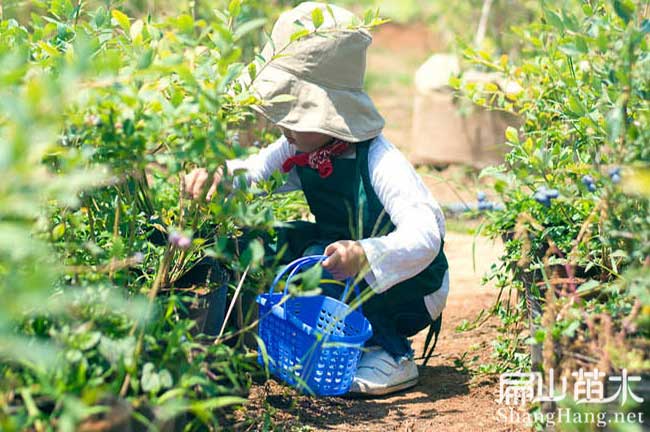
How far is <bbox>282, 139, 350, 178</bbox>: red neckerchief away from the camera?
2.56 m

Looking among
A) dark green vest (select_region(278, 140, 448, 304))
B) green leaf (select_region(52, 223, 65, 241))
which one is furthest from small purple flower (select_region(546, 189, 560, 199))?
green leaf (select_region(52, 223, 65, 241))

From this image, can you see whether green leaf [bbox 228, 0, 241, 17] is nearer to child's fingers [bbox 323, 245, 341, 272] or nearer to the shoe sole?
child's fingers [bbox 323, 245, 341, 272]

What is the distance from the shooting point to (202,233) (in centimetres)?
232

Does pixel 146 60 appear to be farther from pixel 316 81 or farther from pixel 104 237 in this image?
pixel 316 81

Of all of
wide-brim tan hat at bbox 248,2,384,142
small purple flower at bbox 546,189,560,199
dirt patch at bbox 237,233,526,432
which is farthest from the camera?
wide-brim tan hat at bbox 248,2,384,142

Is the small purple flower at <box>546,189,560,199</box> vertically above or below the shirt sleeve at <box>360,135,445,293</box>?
above

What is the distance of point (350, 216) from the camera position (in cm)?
243

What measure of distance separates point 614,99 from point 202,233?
1053 mm

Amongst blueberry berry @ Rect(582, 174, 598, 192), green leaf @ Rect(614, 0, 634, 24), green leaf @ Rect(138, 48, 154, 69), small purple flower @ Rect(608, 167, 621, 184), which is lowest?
blueberry berry @ Rect(582, 174, 598, 192)

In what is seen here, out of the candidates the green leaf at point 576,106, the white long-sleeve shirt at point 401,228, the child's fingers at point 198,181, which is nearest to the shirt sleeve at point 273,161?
the white long-sleeve shirt at point 401,228

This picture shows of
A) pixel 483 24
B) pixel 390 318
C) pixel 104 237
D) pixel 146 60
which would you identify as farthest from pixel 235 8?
pixel 483 24

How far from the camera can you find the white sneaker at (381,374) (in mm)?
2432

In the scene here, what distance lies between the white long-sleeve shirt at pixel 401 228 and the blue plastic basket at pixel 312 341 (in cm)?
11

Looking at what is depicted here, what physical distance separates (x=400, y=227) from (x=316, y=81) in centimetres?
45
